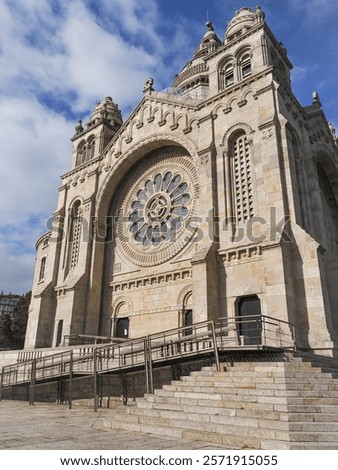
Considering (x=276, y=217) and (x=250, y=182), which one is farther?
(x=250, y=182)

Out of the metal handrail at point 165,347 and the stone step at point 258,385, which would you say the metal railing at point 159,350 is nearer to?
the metal handrail at point 165,347

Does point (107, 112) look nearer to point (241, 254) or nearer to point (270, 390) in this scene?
point (241, 254)

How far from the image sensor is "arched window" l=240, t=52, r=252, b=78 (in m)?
21.3

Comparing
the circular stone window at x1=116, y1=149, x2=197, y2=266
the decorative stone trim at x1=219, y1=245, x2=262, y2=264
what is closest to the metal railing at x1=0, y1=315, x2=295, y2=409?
the decorative stone trim at x1=219, y1=245, x2=262, y2=264

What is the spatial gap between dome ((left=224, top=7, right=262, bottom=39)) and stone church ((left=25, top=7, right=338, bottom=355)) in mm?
139

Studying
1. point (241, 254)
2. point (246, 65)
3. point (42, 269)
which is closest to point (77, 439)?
point (241, 254)

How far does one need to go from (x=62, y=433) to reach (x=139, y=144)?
807 inches

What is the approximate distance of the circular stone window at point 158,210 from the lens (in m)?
21.8

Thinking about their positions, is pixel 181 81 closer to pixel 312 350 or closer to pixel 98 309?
pixel 98 309

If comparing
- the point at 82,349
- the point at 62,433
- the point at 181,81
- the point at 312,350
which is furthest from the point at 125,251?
the point at 181,81

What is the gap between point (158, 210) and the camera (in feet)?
77.1

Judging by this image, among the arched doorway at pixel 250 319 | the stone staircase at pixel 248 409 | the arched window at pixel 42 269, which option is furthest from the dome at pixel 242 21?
the arched window at pixel 42 269

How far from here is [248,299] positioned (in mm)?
16719
